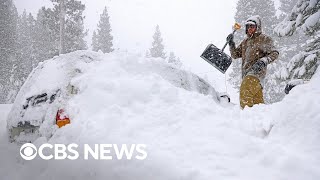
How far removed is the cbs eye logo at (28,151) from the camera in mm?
4254

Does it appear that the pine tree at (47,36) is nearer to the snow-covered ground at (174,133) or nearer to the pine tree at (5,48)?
the pine tree at (5,48)

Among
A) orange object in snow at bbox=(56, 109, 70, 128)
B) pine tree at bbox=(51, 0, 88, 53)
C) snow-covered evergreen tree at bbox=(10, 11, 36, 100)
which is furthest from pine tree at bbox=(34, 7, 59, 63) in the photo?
orange object in snow at bbox=(56, 109, 70, 128)

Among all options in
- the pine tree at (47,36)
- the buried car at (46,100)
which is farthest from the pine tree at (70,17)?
the buried car at (46,100)

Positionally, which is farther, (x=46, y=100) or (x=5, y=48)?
(x=5, y=48)

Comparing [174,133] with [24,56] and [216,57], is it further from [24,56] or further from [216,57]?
[24,56]

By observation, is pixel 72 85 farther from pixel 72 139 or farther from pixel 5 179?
pixel 5 179

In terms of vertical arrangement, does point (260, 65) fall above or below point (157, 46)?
below

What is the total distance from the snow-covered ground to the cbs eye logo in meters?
0.10

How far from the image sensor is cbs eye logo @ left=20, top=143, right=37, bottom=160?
14.0ft

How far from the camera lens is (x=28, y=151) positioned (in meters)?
4.48

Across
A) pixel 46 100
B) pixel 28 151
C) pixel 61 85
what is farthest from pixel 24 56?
pixel 28 151

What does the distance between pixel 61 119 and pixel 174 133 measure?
5.15ft

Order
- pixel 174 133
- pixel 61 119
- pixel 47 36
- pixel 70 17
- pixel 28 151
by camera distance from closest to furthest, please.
Answer: pixel 174 133 → pixel 61 119 → pixel 28 151 → pixel 70 17 → pixel 47 36

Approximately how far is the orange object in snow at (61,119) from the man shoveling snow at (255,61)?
3.35 metres
